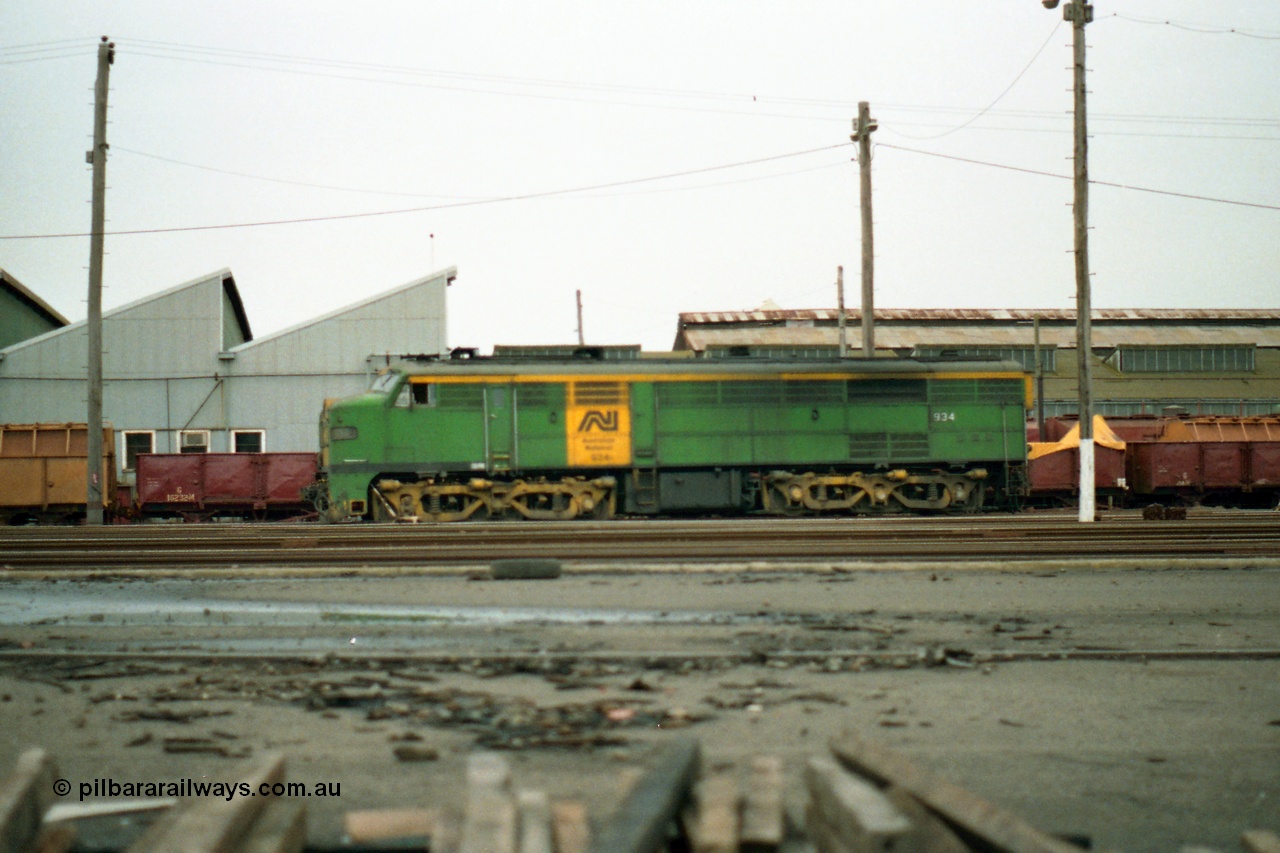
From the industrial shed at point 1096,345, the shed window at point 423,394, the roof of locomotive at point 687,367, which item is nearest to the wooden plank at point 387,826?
the shed window at point 423,394

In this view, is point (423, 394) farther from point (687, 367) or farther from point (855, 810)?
point (855, 810)

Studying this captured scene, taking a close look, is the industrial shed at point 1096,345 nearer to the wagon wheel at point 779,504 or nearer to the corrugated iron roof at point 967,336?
the corrugated iron roof at point 967,336

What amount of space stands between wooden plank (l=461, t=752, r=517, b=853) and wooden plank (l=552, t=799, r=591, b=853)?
0.45ft

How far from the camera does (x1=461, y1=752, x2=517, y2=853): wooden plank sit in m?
2.64

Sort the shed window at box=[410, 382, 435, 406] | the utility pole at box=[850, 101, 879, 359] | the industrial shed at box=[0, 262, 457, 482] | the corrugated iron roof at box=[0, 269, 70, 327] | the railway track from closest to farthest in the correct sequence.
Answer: the railway track < the shed window at box=[410, 382, 435, 406] < the utility pole at box=[850, 101, 879, 359] < the industrial shed at box=[0, 262, 457, 482] < the corrugated iron roof at box=[0, 269, 70, 327]

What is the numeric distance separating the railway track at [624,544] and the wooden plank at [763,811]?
733 centimetres

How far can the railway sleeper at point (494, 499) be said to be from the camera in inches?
761

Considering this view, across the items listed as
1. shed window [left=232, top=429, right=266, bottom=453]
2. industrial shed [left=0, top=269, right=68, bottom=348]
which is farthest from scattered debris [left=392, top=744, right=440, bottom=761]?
industrial shed [left=0, top=269, right=68, bottom=348]

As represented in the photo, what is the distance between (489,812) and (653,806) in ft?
1.43

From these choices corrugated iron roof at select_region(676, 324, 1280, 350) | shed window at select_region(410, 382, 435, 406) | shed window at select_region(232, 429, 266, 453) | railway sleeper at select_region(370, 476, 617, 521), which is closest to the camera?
railway sleeper at select_region(370, 476, 617, 521)

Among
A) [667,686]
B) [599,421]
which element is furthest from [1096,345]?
[667,686]

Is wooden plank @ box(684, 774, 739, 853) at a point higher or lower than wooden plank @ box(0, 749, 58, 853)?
lower

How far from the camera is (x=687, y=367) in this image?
20375 mm

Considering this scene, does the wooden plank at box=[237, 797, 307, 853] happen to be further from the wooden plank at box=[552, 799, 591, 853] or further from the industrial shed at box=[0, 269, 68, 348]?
the industrial shed at box=[0, 269, 68, 348]
